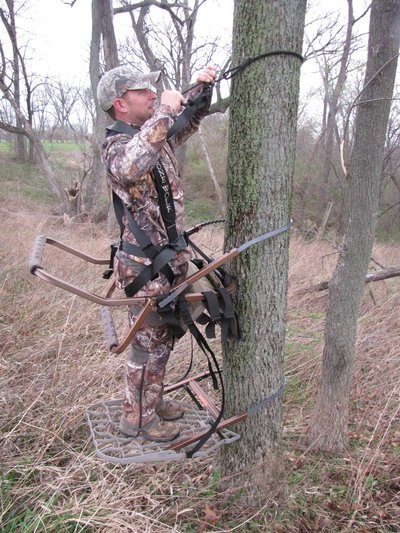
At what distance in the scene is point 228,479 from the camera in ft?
8.58

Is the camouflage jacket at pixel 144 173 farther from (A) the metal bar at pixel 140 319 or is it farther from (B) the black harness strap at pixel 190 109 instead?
(A) the metal bar at pixel 140 319

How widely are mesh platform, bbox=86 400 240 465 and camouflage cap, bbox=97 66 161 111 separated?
189cm

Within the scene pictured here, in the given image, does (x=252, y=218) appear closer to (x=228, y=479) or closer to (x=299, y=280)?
(x=228, y=479)

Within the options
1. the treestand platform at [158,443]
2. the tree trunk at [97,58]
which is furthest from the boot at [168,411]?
the tree trunk at [97,58]

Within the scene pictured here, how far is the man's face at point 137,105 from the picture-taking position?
239cm

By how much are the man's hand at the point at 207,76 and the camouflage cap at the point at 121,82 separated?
13.6 inches

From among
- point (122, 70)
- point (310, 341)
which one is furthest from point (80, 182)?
point (122, 70)

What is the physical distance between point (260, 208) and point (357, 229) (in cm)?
103

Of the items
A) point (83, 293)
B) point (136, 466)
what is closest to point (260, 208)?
point (83, 293)

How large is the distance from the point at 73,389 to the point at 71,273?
277 cm

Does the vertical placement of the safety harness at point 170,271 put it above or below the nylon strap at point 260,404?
above

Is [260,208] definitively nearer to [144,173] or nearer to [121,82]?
[144,173]

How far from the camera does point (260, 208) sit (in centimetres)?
222

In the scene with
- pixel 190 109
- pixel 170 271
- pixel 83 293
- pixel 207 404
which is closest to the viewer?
pixel 83 293
